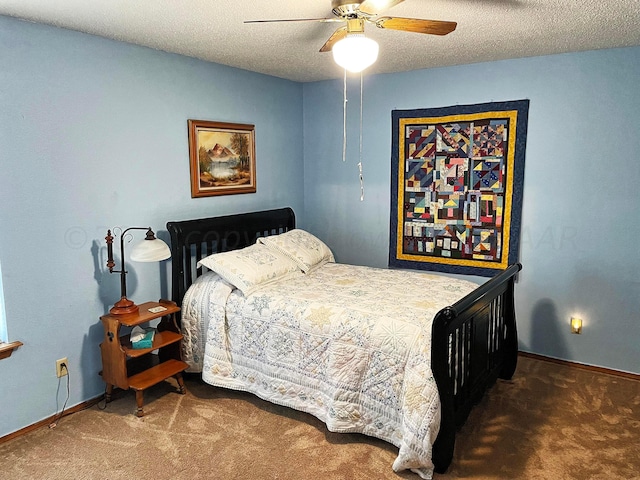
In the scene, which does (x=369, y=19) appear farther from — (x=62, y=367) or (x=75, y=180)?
(x=62, y=367)

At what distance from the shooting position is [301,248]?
3967 mm

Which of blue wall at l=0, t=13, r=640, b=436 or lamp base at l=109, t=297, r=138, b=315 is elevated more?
blue wall at l=0, t=13, r=640, b=436

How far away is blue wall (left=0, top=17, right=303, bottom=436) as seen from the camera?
274 cm

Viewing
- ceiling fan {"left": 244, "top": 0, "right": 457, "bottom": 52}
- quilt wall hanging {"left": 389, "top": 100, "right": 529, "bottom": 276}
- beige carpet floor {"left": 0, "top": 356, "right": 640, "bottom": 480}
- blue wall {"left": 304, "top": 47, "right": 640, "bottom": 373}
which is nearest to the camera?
ceiling fan {"left": 244, "top": 0, "right": 457, "bottom": 52}

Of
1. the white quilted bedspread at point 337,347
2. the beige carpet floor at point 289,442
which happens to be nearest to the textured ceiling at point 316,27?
the white quilted bedspread at point 337,347

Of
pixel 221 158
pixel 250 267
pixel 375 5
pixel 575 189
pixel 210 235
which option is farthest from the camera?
pixel 221 158

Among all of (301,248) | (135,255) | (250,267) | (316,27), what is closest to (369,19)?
(316,27)

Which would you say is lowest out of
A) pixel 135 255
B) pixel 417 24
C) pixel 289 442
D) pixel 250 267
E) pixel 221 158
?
pixel 289 442

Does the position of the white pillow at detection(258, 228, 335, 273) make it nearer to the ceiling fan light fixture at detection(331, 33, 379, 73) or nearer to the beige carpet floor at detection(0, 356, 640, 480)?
the beige carpet floor at detection(0, 356, 640, 480)

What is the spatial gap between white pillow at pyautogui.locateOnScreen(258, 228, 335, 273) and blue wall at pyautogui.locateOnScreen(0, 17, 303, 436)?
2.16 feet

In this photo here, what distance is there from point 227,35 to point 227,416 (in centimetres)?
234

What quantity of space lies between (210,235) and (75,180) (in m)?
1.06

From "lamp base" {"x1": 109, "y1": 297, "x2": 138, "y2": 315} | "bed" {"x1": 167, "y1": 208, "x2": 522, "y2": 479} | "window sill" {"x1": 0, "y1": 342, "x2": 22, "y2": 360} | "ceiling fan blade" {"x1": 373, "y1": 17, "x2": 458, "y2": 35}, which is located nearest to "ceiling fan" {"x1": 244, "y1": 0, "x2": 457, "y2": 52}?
"ceiling fan blade" {"x1": 373, "y1": 17, "x2": 458, "y2": 35}

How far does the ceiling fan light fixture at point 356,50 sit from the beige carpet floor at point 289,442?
1.99 metres
